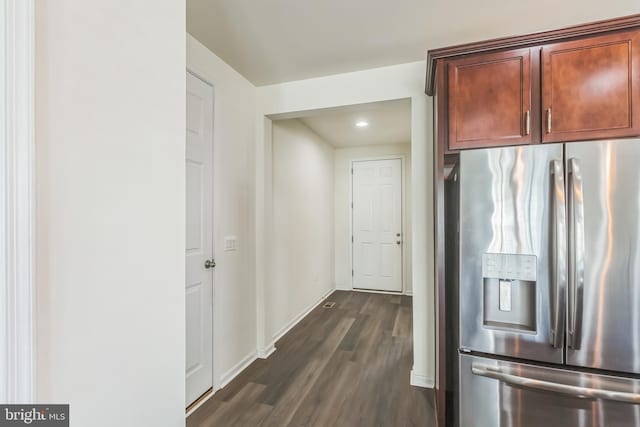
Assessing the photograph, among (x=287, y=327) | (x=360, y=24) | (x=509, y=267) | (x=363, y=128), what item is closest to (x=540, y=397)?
(x=509, y=267)

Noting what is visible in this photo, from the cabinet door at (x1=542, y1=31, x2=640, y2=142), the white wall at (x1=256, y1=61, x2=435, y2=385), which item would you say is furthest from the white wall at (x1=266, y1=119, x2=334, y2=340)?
the cabinet door at (x1=542, y1=31, x2=640, y2=142)

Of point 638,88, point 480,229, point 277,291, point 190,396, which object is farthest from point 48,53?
point 277,291

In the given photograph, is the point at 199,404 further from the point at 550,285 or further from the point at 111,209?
the point at 550,285

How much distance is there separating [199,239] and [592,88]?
2.51 metres

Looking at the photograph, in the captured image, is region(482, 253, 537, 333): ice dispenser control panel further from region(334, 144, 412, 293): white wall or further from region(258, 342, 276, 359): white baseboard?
region(334, 144, 412, 293): white wall

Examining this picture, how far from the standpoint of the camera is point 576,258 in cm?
139

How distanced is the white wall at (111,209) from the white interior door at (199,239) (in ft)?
3.38

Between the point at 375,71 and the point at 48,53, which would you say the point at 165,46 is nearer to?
the point at 48,53

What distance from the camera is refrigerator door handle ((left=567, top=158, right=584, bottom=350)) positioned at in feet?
4.52

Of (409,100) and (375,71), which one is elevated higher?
(375,71)

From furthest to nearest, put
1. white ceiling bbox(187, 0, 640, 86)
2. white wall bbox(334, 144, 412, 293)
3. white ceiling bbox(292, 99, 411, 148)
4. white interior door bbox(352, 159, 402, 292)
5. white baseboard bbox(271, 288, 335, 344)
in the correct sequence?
1. white wall bbox(334, 144, 412, 293)
2. white interior door bbox(352, 159, 402, 292)
3. white ceiling bbox(292, 99, 411, 148)
4. white baseboard bbox(271, 288, 335, 344)
5. white ceiling bbox(187, 0, 640, 86)

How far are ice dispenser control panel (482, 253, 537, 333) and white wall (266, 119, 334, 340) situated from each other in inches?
81.1

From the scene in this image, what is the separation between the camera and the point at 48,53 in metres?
0.75

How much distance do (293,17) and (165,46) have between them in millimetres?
1084
